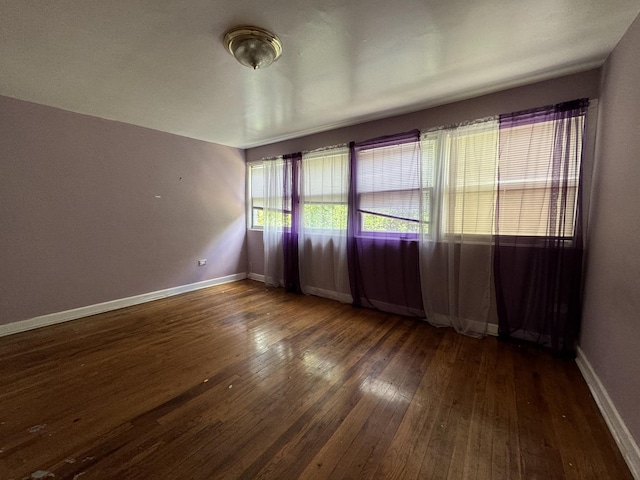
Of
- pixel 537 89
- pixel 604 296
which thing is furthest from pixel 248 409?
pixel 537 89

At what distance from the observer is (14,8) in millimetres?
1420

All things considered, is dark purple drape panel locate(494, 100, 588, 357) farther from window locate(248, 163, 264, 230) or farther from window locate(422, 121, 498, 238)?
window locate(248, 163, 264, 230)

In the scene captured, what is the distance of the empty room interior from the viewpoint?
142 centimetres

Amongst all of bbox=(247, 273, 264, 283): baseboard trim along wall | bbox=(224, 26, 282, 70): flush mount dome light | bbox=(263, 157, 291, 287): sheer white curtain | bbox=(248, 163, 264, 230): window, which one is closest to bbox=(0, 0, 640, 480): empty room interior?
bbox=(224, 26, 282, 70): flush mount dome light

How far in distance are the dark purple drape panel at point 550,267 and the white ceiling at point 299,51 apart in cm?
45

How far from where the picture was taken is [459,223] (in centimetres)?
267

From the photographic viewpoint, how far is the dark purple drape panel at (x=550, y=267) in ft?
7.09

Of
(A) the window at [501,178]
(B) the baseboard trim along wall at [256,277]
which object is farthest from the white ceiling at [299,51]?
(B) the baseboard trim along wall at [256,277]

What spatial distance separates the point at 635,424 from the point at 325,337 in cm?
203

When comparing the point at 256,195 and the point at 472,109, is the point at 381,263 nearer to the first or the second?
the point at 472,109

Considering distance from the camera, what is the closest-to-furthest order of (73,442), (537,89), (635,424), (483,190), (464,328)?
1. (635,424)
2. (73,442)
3. (537,89)
4. (483,190)
5. (464,328)

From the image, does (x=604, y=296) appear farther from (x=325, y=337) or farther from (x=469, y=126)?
(x=325, y=337)

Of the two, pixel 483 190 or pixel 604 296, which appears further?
pixel 483 190

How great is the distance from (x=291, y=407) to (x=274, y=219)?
304 centimetres
